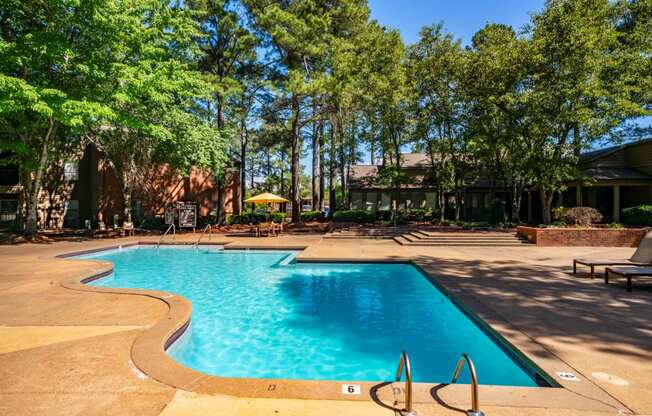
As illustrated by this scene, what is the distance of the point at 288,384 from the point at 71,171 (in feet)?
94.6

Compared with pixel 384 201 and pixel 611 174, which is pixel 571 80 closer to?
pixel 611 174

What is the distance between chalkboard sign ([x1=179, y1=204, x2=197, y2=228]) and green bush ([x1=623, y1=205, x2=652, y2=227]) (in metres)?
25.9

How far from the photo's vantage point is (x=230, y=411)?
283 cm

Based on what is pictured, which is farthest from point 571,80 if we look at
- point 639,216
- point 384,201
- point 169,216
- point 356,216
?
point 169,216

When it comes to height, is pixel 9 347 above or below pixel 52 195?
below

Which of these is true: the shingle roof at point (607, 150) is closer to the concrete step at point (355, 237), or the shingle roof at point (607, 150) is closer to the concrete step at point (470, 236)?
the concrete step at point (470, 236)

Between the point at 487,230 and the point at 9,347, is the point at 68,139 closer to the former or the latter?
the point at 9,347

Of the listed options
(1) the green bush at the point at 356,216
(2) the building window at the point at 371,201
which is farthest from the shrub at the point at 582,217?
(2) the building window at the point at 371,201

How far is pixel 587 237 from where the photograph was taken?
14.8 metres

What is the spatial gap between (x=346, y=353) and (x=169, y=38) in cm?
1876

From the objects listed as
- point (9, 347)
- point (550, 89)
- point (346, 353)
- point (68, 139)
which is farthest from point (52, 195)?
point (550, 89)

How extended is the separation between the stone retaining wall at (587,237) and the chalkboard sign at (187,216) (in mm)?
20625

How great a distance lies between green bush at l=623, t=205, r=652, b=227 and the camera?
17.0m

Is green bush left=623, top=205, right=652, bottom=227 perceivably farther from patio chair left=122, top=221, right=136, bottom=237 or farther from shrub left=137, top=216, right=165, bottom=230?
shrub left=137, top=216, right=165, bottom=230
